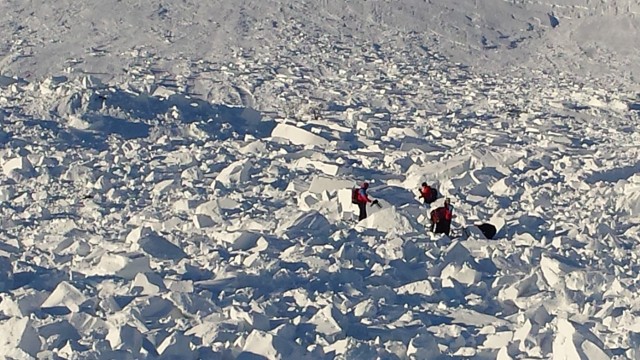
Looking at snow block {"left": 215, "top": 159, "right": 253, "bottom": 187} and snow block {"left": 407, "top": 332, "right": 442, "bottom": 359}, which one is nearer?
snow block {"left": 407, "top": 332, "right": 442, "bottom": 359}

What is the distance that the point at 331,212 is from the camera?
13.5 metres

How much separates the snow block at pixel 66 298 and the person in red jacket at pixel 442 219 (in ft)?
16.4

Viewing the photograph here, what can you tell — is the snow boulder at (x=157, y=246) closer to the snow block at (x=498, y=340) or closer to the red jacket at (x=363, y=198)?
the red jacket at (x=363, y=198)

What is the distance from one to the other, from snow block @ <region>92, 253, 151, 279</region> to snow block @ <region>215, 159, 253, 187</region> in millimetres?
4413

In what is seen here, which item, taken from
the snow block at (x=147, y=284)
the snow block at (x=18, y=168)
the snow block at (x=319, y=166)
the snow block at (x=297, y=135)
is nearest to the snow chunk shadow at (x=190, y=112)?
the snow block at (x=297, y=135)

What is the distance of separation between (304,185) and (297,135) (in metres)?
3.86

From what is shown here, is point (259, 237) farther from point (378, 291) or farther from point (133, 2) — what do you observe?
point (133, 2)

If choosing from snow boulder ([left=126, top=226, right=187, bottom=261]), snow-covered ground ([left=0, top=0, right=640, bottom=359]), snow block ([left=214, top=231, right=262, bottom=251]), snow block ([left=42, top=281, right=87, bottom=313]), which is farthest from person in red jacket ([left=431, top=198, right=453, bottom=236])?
snow block ([left=42, top=281, right=87, bottom=313])

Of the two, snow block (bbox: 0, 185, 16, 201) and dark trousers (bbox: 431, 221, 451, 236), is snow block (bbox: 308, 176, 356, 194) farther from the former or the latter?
snow block (bbox: 0, 185, 16, 201)

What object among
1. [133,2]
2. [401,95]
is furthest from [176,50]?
[401,95]

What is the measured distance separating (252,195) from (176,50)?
1354cm

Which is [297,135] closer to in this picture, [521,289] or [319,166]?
[319,166]

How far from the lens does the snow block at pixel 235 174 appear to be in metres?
15.3

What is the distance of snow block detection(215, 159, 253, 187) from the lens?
15328 millimetres
